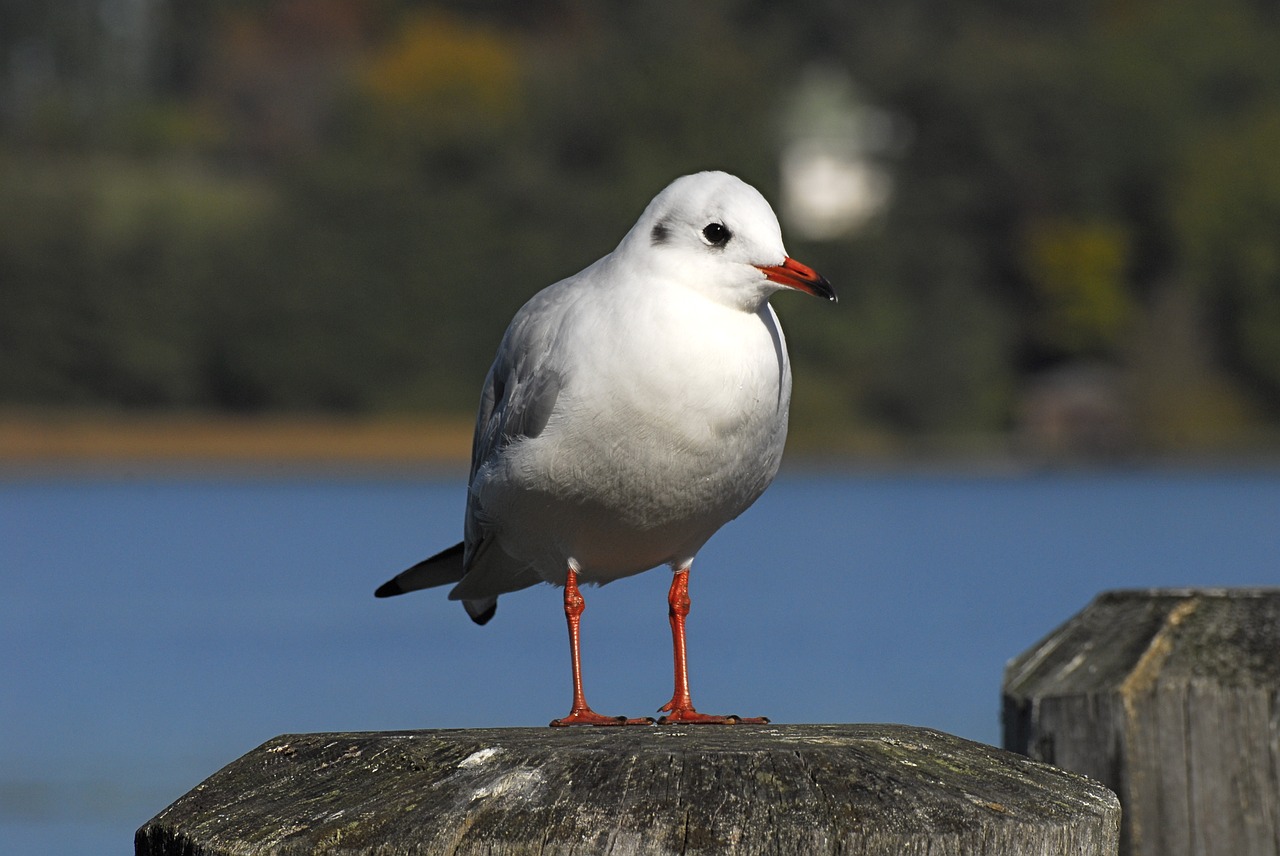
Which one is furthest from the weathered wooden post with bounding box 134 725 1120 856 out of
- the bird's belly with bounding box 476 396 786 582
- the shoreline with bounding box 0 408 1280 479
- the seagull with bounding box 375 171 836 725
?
the shoreline with bounding box 0 408 1280 479

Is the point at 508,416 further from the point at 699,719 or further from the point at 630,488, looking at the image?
the point at 699,719

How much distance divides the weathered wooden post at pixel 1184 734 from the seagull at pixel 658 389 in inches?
24.0

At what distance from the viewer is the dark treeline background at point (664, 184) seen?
3384 centimetres

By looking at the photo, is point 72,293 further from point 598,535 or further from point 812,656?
point 598,535

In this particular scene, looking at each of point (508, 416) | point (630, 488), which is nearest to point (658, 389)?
point (630, 488)

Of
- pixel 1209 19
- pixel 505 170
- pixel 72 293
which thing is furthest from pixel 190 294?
pixel 1209 19

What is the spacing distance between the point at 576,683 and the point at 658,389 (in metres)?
0.49

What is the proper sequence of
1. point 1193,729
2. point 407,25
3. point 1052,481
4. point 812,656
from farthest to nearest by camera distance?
point 407,25
point 1052,481
point 812,656
point 1193,729

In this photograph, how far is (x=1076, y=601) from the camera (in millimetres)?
16516

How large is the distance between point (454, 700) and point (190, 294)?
→ 22.9 m

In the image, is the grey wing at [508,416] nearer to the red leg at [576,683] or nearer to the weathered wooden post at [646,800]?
the red leg at [576,683]

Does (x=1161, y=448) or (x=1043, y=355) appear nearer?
(x=1161, y=448)

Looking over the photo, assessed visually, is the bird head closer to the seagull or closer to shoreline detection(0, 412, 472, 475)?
the seagull

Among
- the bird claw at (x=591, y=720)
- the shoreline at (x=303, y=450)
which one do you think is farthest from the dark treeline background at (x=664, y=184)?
the bird claw at (x=591, y=720)
